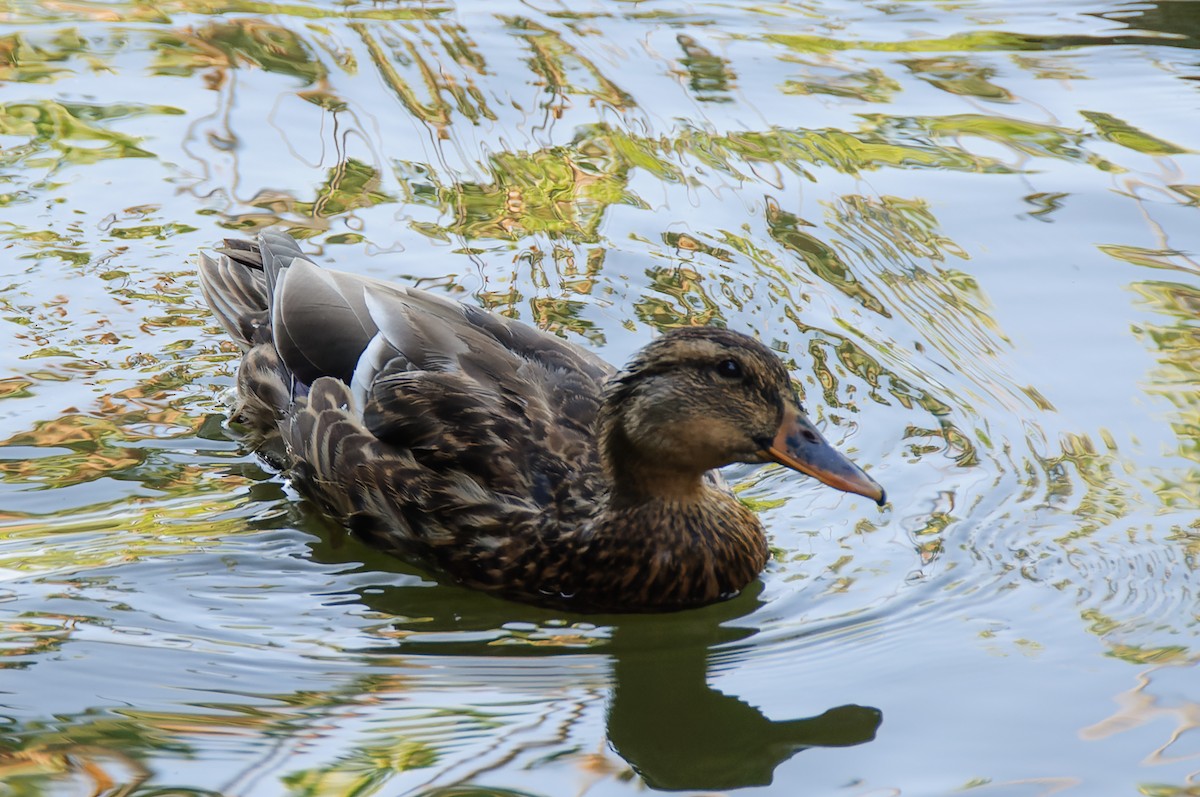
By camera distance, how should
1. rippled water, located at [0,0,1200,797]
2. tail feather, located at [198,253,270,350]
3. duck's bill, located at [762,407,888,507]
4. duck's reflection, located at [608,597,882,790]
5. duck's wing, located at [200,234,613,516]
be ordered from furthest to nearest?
1. tail feather, located at [198,253,270,350]
2. duck's wing, located at [200,234,613,516]
3. duck's bill, located at [762,407,888,507]
4. rippled water, located at [0,0,1200,797]
5. duck's reflection, located at [608,597,882,790]

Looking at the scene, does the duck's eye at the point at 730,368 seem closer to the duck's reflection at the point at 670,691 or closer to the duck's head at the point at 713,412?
the duck's head at the point at 713,412

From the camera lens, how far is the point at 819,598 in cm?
570

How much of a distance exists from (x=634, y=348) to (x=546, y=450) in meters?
1.61

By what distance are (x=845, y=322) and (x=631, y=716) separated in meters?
2.99

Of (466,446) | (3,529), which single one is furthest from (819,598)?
(3,529)

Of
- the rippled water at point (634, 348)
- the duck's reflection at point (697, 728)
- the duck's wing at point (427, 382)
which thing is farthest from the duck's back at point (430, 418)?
the duck's reflection at point (697, 728)

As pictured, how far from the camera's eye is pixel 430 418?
6.07m

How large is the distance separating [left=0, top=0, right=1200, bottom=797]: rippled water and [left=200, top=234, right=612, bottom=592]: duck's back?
0.66 ft

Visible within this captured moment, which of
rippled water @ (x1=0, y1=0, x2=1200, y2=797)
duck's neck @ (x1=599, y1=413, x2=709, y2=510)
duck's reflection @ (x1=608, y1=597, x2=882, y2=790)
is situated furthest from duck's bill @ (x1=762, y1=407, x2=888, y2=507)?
duck's reflection @ (x1=608, y1=597, x2=882, y2=790)

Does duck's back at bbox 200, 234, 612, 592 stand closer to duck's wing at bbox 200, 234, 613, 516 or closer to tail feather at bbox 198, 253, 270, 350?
duck's wing at bbox 200, 234, 613, 516

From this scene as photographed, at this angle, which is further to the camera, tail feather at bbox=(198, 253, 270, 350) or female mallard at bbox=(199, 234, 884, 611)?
tail feather at bbox=(198, 253, 270, 350)

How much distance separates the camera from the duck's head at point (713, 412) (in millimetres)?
5518

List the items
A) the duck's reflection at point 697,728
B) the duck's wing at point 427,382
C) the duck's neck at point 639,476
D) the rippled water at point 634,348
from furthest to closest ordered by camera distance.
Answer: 1. the duck's wing at point 427,382
2. the duck's neck at point 639,476
3. the rippled water at point 634,348
4. the duck's reflection at point 697,728

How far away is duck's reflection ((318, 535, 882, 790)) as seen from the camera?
15.8ft
